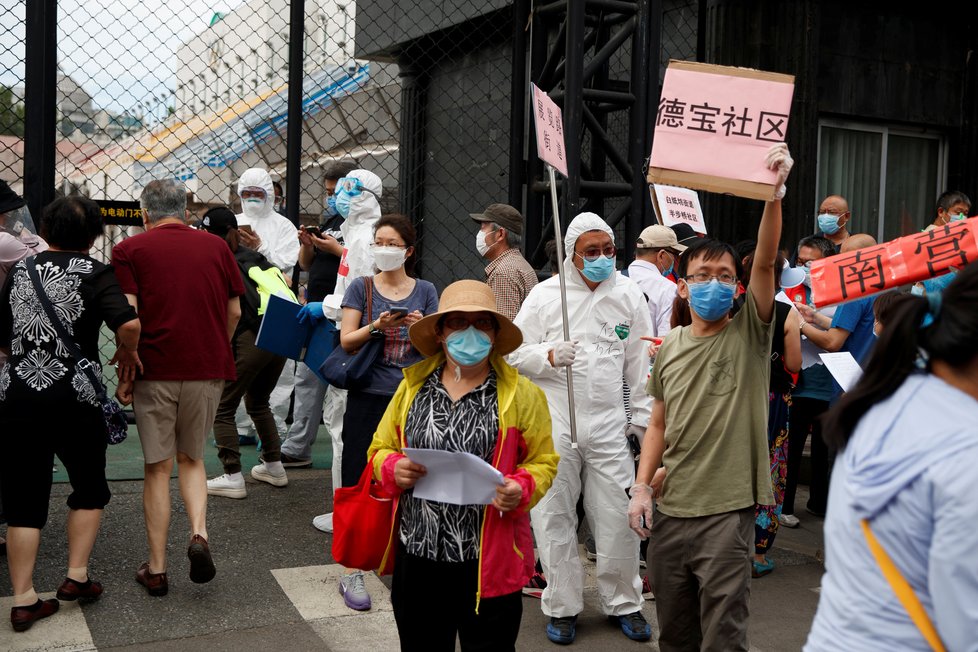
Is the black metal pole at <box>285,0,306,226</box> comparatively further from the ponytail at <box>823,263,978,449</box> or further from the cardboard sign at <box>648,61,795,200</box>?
the ponytail at <box>823,263,978,449</box>

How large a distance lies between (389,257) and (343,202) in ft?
4.76

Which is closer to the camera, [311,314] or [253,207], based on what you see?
[311,314]

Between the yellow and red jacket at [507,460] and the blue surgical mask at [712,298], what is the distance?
642 mm

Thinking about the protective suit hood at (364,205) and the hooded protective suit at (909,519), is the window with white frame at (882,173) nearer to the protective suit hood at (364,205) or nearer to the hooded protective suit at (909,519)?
the protective suit hood at (364,205)

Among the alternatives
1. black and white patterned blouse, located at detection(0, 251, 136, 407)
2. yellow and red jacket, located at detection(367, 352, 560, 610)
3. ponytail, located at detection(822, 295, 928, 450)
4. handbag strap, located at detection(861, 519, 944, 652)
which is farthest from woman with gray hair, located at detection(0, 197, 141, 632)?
handbag strap, located at detection(861, 519, 944, 652)

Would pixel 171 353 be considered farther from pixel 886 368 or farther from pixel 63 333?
pixel 886 368

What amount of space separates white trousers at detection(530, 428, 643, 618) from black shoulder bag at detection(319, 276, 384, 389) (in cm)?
95

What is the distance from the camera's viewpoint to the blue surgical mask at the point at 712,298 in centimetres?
355

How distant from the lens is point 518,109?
8.15m

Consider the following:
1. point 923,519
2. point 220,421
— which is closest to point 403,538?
point 923,519

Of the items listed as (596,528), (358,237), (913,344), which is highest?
(358,237)

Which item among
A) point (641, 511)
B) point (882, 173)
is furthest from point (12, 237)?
point (882, 173)

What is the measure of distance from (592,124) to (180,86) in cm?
332

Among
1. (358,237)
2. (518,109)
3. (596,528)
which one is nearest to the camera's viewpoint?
(596,528)
